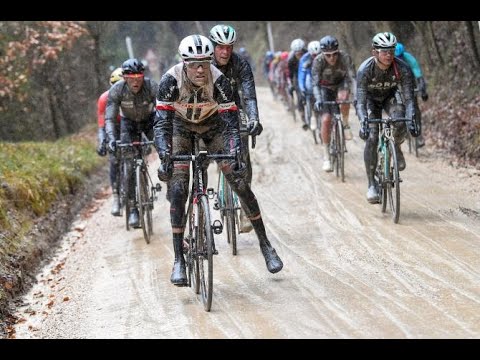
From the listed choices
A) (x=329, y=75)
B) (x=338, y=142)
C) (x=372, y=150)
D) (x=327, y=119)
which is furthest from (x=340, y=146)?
(x=372, y=150)

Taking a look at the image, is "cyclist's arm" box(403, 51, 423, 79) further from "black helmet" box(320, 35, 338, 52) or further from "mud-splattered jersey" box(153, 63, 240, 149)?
"mud-splattered jersey" box(153, 63, 240, 149)

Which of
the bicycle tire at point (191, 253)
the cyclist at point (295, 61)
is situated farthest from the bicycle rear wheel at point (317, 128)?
the bicycle tire at point (191, 253)

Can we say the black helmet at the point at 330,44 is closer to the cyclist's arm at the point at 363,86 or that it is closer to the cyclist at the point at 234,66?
the cyclist's arm at the point at 363,86

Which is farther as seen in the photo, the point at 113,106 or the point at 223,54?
the point at 113,106

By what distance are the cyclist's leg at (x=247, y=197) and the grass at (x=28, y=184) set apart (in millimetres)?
2785

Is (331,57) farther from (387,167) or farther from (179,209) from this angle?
(179,209)

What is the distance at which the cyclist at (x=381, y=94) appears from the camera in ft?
34.0

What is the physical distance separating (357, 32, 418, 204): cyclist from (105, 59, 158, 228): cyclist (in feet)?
9.62

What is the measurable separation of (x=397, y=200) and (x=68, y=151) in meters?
10.4

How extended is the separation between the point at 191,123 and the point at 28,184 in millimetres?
5320

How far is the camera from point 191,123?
26.8ft

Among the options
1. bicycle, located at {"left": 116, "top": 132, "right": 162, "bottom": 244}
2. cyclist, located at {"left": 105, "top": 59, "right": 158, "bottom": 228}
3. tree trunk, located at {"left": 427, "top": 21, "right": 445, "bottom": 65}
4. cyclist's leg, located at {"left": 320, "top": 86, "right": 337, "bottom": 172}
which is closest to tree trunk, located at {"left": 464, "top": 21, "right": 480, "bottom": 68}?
tree trunk, located at {"left": 427, "top": 21, "right": 445, "bottom": 65}
